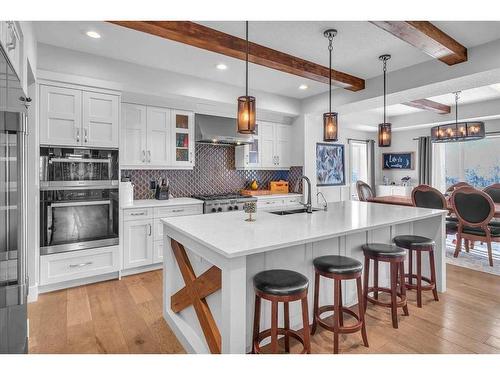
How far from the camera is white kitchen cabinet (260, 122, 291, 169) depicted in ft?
17.0

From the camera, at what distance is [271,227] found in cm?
217

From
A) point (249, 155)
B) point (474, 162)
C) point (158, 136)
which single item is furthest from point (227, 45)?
point (474, 162)

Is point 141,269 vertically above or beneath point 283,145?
beneath

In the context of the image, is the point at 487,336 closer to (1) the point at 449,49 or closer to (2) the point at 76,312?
(1) the point at 449,49

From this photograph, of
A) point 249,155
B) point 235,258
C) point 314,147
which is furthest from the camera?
point 314,147

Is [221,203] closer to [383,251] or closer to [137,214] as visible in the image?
[137,214]

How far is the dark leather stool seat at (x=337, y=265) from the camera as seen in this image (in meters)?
2.01

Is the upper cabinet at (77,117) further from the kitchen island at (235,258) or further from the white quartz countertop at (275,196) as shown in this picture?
the white quartz countertop at (275,196)

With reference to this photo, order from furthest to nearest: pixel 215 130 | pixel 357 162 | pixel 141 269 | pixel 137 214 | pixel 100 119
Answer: pixel 357 162 < pixel 215 130 < pixel 141 269 < pixel 137 214 < pixel 100 119

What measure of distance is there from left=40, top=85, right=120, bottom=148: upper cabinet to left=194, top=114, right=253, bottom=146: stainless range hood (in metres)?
1.20

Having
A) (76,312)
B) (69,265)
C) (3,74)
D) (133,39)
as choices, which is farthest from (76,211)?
(3,74)

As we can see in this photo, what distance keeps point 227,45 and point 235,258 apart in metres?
2.21

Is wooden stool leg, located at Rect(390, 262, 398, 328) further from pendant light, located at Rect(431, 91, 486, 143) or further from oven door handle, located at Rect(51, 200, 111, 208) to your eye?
pendant light, located at Rect(431, 91, 486, 143)

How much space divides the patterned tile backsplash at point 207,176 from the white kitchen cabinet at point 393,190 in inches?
138
